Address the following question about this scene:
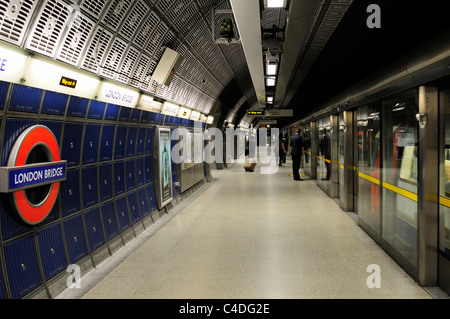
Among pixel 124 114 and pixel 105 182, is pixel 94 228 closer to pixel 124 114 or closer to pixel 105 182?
pixel 105 182

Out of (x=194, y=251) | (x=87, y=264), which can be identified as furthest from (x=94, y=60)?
(x=194, y=251)

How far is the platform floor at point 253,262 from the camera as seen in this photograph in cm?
388

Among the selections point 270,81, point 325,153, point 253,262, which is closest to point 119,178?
point 253,262

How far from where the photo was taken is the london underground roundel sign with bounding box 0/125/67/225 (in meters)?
3.15

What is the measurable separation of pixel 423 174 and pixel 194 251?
3.02 m

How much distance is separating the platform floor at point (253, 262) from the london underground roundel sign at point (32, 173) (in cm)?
96

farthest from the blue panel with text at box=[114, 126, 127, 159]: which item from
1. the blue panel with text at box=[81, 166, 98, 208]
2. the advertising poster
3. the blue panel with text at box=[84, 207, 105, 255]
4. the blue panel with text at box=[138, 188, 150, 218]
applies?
the advertising poster

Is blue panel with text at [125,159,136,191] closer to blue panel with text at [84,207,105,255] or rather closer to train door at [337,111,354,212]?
blue panel with text at [84,207,105,255]

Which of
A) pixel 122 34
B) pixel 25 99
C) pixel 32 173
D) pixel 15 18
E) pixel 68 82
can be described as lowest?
pixel 32 173

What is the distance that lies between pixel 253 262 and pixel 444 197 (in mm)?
2263

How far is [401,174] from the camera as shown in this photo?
4.71m

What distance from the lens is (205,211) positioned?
8250mm

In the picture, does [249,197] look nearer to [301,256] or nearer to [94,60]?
[301,256]

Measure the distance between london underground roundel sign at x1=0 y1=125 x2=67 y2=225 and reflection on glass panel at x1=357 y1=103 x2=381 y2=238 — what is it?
4.27m
